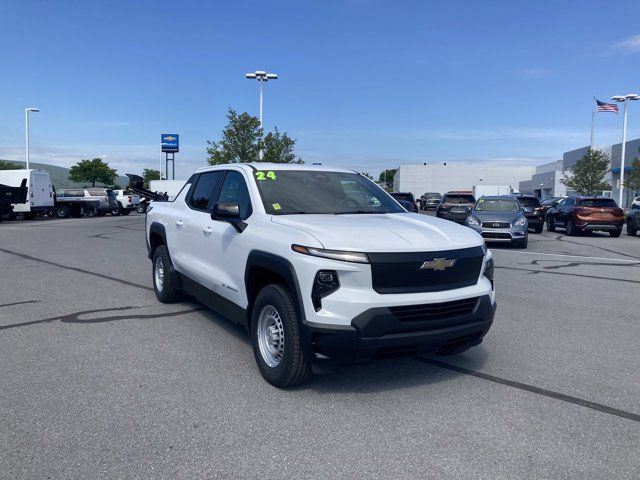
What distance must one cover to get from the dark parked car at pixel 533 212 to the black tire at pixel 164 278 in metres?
18.0

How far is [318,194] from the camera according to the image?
5.21 meters

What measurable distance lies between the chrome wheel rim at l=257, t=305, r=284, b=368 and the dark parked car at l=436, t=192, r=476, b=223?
19193 millimetres

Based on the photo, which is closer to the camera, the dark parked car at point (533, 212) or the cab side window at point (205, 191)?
the cab side window at point (205, 191)

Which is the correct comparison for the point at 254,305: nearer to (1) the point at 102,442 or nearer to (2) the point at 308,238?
(2) the point at 308,238

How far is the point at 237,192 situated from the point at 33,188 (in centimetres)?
2853

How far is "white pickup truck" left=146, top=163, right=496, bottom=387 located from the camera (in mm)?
3762

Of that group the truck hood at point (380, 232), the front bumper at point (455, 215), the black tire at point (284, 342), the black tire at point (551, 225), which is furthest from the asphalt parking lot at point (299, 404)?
the black tire at point (551, 225)

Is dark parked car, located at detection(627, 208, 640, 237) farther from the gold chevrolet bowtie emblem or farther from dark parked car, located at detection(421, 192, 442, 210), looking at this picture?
dark parked car, located at detection(421, 192, 442, 210)

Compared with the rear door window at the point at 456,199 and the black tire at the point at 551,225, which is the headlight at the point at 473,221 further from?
the black tire at the point at 551,225

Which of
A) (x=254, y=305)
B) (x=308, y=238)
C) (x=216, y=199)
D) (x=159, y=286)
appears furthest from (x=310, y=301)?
(x=159, y=286)

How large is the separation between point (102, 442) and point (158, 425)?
0.37m

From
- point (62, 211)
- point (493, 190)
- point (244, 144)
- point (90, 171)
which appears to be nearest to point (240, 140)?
point (244, 144)

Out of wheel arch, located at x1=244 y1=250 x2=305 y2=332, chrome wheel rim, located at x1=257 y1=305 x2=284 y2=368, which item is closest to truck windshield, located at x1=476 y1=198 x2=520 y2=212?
wheel arch, located at x1=244 y1=250 x2=305 y2=332

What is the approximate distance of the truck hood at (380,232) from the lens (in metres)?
3.84
